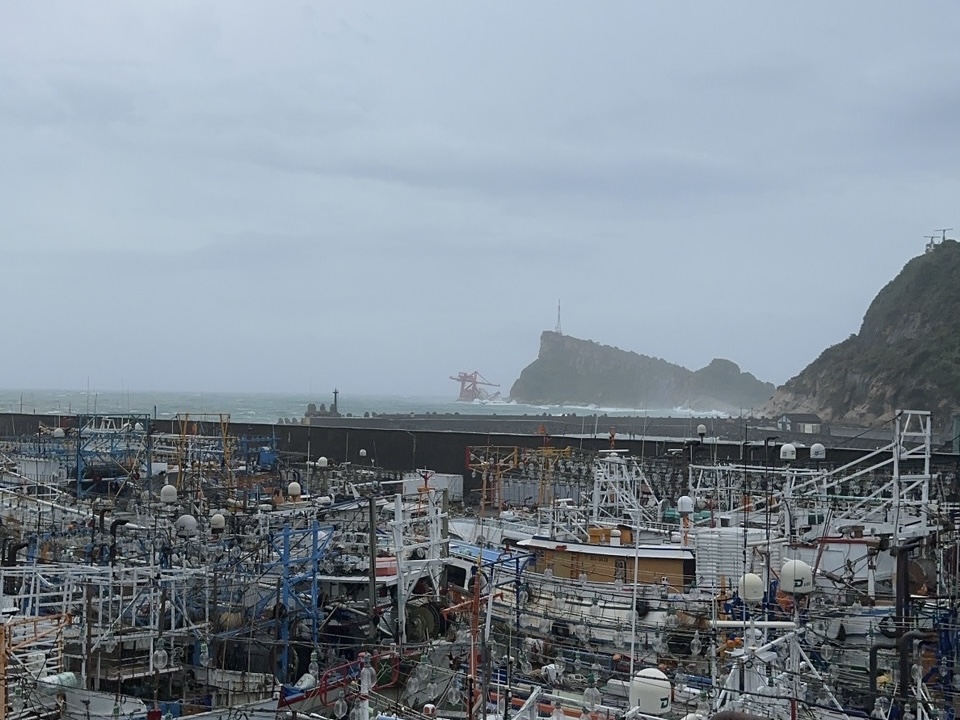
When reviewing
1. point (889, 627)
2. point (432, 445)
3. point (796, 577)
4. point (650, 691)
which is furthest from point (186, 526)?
point (432, 445)

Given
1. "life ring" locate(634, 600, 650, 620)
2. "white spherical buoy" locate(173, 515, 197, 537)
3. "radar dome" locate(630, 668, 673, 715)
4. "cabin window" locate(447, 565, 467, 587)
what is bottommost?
"cabin window" locate(447, 565, 467, 587)

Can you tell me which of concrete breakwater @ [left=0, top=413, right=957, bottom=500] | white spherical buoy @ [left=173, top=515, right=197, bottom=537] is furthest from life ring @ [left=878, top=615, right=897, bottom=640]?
concrete breakwater @ [left=0, top=413, right=957, bottom=500]

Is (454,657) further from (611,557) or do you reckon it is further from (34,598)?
(34,598)

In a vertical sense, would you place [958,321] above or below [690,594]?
above

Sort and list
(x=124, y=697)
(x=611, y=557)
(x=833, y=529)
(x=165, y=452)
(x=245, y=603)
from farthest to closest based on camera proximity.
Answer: (x=165, y=452) → (x=833, y=529) → (x=611, y=557) → (x=245, y=603) → (x=124, y=697)

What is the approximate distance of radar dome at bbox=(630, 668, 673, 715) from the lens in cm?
975

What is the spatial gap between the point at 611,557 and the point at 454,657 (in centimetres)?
481

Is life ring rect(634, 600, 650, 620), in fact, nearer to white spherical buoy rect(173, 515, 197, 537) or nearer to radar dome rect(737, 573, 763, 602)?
radar dome rect(737, 573, 763, 602)

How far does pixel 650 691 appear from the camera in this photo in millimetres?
9750

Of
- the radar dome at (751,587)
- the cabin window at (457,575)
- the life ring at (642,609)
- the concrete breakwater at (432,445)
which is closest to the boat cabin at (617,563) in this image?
the life ring at (642,609)

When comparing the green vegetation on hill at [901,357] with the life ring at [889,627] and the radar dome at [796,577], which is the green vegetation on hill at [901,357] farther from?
the radar dome at [796,577]

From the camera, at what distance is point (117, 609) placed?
16625mm

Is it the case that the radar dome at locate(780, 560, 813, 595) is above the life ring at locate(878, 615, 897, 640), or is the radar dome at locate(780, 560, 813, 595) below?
above

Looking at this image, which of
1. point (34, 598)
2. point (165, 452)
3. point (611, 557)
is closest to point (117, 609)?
point (34, 598)
